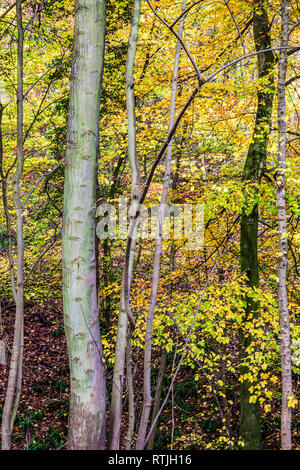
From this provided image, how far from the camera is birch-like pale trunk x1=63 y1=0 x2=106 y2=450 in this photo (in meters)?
2.06

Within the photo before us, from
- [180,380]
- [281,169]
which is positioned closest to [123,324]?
[281,169]

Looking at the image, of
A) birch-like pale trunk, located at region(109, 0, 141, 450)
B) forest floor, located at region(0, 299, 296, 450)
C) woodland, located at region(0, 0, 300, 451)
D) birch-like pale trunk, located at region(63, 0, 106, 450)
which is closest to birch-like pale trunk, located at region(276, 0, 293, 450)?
woodland, located at region(0, 0, 300, 451)

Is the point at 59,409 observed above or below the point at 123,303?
below

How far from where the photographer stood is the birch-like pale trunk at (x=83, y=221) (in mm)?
2059

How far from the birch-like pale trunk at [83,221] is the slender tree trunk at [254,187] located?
3.57 metres

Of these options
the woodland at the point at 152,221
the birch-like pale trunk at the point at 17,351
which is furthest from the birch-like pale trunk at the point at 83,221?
the birch-like pale trunk at the point at 17,351

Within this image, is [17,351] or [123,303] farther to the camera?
[17,351]

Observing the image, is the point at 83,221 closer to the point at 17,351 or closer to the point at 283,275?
the point at 17,351

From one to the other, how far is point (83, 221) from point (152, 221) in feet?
18.8

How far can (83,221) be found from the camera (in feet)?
6.95

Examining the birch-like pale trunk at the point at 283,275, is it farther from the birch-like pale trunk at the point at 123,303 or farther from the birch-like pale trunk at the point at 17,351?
the birch-like pale trunk at the point at 17,351

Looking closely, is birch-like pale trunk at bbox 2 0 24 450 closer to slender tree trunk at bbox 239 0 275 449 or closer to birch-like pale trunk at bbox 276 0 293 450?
birch-like pale trunk at bbox 276 0 293 450

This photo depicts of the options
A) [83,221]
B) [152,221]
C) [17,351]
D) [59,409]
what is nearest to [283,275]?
[83,221]
